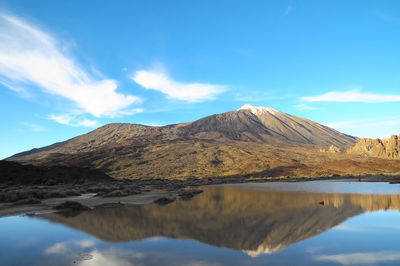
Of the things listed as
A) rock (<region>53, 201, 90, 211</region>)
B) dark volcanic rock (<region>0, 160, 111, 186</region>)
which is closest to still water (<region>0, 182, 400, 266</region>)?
rock (<region>53, 201, 90, 211</region>)

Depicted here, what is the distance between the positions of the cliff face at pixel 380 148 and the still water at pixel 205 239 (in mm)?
140739

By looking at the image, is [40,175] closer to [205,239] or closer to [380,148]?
[205,239]

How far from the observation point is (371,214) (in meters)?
14.0

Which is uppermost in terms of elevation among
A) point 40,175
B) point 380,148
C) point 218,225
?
point 380,148

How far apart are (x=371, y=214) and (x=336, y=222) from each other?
358 centimetres

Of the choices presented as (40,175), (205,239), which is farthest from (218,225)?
(40,175)

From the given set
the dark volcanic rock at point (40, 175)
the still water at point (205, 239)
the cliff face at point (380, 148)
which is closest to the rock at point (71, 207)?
the still water at point (205, 239)

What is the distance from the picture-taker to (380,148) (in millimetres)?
137125

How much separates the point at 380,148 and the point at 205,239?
15962 cm

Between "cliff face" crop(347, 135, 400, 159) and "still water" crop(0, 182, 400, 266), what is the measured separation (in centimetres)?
14074

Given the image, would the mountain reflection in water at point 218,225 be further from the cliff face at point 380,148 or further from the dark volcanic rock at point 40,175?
the cliff face at point 380,148

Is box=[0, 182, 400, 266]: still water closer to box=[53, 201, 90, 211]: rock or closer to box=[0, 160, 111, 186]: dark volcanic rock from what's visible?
box=[53, 201, 90, 211]: rock

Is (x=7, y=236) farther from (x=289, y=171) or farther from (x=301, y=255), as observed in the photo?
(x=289, y=171)

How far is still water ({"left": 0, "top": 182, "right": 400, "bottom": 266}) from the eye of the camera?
750cm
